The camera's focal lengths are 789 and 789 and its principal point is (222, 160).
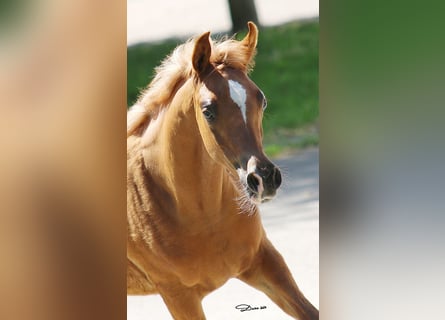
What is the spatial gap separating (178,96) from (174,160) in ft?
0.88

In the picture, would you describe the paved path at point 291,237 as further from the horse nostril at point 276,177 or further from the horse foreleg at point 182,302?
the horse nostril at point 276,177

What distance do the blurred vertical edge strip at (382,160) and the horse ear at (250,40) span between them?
2.05ft

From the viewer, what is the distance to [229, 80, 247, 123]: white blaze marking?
10.4 ft

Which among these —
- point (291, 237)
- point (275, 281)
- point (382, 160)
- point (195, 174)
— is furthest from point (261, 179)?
point (382, 160)

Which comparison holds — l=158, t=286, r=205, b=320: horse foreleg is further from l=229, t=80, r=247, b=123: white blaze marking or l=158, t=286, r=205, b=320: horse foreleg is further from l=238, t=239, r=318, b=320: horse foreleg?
l=229, t=80, r=247, b=123: white blaze marking

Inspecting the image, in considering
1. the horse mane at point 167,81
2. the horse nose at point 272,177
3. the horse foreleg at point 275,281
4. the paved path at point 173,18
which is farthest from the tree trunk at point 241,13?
the horse foreleg at point 275,281

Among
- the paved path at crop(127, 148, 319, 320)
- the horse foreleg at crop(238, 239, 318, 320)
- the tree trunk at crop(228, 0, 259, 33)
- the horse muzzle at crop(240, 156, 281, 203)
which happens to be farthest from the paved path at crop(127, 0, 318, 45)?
the horse foreleg at crop(238, 239, 318, 320)

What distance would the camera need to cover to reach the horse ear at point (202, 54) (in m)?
3.14

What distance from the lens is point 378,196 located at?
4.14 m

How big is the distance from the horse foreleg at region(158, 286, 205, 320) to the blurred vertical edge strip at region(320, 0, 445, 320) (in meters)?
0.83

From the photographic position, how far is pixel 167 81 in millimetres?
3209

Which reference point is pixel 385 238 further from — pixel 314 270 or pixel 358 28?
pixel 358 28

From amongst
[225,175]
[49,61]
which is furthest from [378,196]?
[49,61]

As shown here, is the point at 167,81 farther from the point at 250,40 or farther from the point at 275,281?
the point at 275,281
